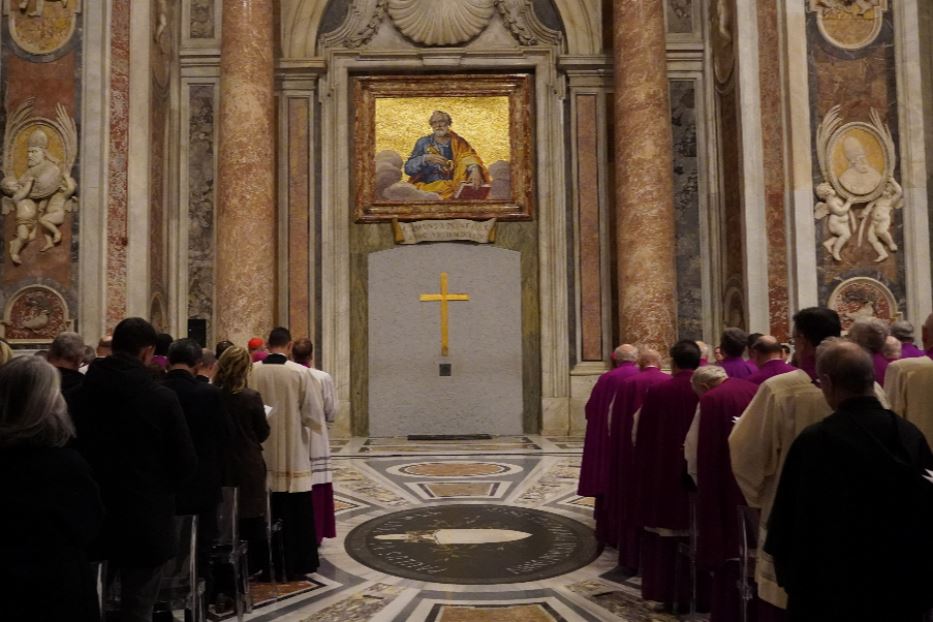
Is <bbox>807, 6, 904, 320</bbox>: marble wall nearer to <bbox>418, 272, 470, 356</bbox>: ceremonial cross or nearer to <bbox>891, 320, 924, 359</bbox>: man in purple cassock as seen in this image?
<bbox>891, 320, 924, 359</bbox>: man in purple cassock

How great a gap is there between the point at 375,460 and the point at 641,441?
5.90m

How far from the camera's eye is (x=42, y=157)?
1009 centimetres

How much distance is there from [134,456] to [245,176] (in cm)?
877

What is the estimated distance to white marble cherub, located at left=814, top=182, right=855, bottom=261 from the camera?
33.2 feet

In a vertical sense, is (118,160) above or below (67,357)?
above

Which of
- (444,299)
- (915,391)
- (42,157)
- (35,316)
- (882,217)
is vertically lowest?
(915,391)

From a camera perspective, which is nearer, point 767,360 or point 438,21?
point 767,360

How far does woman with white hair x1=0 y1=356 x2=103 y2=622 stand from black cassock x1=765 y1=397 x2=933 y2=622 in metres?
2.16

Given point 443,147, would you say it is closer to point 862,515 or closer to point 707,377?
point 707,377

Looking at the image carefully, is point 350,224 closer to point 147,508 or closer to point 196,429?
point 196,429

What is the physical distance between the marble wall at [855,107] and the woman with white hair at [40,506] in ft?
31.9

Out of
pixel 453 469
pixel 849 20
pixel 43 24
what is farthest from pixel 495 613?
pixel 43 24

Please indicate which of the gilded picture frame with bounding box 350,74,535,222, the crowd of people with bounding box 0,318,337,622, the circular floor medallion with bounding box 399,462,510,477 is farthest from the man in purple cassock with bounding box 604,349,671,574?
the gilded picture frame with bounding box 350,74,535,222

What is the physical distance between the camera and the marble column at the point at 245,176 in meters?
11.1
